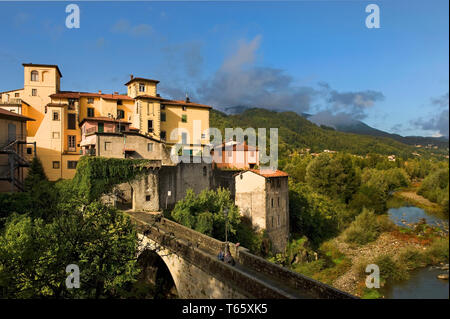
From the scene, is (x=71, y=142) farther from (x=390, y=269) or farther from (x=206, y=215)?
(x=390, y=269)

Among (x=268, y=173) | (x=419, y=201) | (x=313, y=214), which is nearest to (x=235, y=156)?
(x=313, y=214)

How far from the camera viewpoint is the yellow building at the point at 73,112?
32031 mm

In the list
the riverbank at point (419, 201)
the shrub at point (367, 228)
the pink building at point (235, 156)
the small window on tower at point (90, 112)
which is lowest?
the shrub at point (367, 228)

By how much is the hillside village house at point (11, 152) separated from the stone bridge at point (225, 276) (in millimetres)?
16790

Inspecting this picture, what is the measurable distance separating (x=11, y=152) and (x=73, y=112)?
389 inches

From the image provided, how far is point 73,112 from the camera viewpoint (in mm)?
35312

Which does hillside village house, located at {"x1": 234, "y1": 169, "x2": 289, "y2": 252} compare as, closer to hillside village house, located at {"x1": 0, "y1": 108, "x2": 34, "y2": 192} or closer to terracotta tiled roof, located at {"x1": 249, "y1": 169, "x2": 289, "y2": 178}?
terracotta tiled roof, located at {"x1": 249, "y1": 169, "x2": 289, "y2": 178}

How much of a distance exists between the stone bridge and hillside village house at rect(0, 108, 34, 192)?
1679 centimetres

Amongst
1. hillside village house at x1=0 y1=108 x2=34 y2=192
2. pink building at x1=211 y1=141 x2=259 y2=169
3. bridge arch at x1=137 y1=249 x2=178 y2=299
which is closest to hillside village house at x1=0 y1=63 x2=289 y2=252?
hillside village house at x1=0 y1=108 x2=34 y2=192

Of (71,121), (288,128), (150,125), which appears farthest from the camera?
(288,128)

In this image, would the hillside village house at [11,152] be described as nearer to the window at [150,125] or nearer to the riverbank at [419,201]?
the window at [150,125]

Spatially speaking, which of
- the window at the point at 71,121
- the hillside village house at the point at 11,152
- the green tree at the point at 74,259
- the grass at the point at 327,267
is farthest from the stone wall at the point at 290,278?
the window at the point at 71,121

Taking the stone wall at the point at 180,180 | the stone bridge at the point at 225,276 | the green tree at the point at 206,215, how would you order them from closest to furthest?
the stone bridge at the point at 225,276 < the green tree at the point at 206,215 < the stone wall at the point at 180,180
